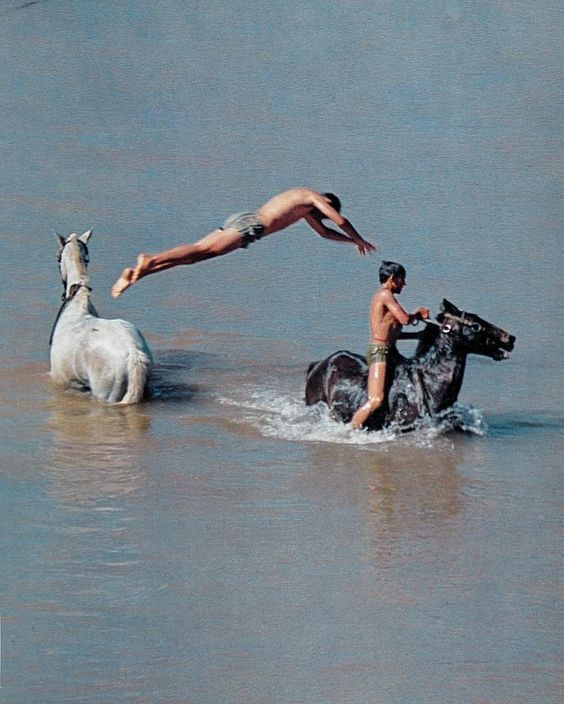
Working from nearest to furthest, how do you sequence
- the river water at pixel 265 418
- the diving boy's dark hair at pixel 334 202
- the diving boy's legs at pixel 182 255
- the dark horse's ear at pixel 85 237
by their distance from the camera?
1. the river water at pixel 265 418
2. the diving boy's legs at pixel 182 255
3. the diving boy's dark hair at pixel 334 202
4. the dark horse's ear at pixel 85 237

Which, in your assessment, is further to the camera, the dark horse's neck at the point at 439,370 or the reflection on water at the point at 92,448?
the dark horse's neck at the point at 439,370

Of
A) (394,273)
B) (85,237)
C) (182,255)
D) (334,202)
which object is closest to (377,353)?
(394,273)

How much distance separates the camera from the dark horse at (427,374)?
7051 millimetres

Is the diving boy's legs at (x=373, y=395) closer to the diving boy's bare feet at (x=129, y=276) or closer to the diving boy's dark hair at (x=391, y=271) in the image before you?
the diving boy's dark hair at (x=391, y=271)

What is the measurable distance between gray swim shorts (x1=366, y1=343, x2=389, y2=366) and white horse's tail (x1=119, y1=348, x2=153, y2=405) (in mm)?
942

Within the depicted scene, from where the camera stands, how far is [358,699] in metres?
5.21

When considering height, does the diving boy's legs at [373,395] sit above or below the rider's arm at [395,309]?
below

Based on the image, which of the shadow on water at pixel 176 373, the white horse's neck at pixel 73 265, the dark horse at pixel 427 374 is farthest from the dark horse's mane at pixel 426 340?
the white horse's neck at pixel 73 265

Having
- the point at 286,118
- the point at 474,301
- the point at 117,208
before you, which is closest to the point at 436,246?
the point at 474,301

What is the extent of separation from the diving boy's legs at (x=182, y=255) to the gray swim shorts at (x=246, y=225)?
0.8 inches

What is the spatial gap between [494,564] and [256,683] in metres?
1.07

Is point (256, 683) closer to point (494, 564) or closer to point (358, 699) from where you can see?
point (358, 699)

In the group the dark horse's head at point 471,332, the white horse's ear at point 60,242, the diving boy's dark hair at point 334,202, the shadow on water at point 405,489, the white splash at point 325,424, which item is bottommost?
the shadow on water at point 405,489

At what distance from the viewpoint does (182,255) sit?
7.81 m
